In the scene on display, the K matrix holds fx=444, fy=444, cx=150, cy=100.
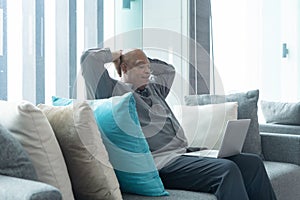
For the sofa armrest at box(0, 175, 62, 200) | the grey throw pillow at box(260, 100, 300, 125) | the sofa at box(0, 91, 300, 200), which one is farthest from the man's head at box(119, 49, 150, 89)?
the grey throw pillow at box(260, 100, 300, 125)

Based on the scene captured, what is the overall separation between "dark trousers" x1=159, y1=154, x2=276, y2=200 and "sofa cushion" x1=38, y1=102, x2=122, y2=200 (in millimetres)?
489

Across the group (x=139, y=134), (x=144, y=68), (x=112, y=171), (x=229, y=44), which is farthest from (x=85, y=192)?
(x=229, y=44)

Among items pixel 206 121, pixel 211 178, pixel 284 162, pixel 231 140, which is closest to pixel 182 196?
pixel 211 178

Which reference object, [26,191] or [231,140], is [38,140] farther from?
[231,140]

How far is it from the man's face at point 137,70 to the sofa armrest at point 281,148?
1077 mm

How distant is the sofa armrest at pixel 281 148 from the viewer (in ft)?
9.75

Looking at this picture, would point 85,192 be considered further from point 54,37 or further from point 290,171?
point 290,171

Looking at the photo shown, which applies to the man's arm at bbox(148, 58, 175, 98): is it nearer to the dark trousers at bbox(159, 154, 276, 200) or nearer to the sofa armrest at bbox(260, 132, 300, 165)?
the dark trousers at bbox(159, 154, 276, 200)

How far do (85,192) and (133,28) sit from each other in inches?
71.9

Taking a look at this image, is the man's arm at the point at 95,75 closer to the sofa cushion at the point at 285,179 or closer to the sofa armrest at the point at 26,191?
the sofa armrest at the point at 26,191

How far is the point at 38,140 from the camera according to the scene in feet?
5.14

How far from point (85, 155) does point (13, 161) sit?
13.3 inches

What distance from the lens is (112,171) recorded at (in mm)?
1795

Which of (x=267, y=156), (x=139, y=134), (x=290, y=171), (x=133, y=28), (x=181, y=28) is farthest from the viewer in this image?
(x=181, y=28)
